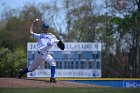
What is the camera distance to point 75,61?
32.2m

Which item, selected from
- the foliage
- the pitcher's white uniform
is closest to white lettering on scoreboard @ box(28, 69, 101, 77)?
the foliage

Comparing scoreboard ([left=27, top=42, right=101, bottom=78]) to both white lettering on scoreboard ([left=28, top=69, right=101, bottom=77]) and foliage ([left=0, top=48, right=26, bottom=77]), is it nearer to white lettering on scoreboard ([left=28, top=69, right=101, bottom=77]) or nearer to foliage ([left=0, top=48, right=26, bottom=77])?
white lettering on scoreboard ([left=28, top=69, right=101, bottom=77])

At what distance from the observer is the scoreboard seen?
105 ft

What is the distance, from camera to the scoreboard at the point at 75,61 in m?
32.1

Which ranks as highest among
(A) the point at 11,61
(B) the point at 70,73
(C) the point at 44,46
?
(C) the point at 44,46

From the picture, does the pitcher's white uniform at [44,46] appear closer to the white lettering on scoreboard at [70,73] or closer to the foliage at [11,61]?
the white lettering on scoreboard at [70,73]

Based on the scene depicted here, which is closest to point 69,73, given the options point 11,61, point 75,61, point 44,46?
point 75,61

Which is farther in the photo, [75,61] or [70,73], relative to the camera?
[70,73]

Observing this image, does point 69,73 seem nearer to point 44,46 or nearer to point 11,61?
point 11,61

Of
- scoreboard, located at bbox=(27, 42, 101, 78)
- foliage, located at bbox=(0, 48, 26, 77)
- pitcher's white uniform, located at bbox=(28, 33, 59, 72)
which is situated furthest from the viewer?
foliage, located at bbox=(0, 48, 26, 77)

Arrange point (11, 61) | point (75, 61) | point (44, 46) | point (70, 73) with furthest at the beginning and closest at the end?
point (11, 61), point (70, 73), point (75, 61), point (44, 46)

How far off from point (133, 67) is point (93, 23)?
6.57 meters

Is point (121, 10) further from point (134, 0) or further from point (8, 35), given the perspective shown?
point (8, 35)

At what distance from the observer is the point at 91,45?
3284 centimetres
